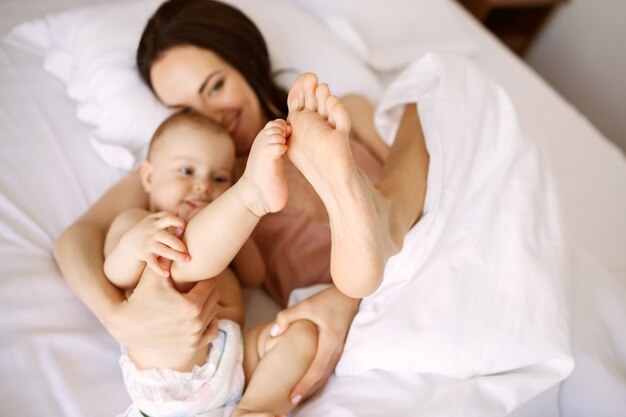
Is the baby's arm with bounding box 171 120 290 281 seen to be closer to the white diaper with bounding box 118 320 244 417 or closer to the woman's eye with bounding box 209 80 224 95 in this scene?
the white diaper with bounding box 118 320 244 417

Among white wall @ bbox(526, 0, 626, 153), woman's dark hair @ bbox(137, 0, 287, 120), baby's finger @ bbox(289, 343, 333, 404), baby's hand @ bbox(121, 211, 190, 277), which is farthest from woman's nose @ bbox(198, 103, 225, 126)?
white wall @ bbox(526, 0, 626, 153)

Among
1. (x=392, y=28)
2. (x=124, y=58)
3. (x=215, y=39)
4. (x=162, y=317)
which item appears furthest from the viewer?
(x=392, y=28)

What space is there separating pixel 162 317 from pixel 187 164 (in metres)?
0.31

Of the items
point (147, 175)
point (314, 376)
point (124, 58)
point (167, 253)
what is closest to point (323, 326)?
point (314, 376)

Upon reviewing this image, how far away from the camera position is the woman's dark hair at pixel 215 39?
915mm

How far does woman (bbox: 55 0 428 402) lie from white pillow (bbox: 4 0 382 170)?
0.24 feet

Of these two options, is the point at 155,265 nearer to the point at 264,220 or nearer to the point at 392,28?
the point at 264,220

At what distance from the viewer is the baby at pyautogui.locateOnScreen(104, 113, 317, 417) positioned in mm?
562

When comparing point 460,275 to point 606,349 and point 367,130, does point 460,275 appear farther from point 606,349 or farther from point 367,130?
point 367,130

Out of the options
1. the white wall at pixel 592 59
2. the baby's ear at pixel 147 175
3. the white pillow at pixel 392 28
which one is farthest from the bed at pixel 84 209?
the white wall at pixel 592 59

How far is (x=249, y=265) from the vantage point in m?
0.84

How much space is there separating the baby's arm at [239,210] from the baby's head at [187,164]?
21cm

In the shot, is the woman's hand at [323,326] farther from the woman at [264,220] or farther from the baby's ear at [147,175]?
the baby's ear at [147,175]

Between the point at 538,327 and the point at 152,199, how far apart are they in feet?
2.25
